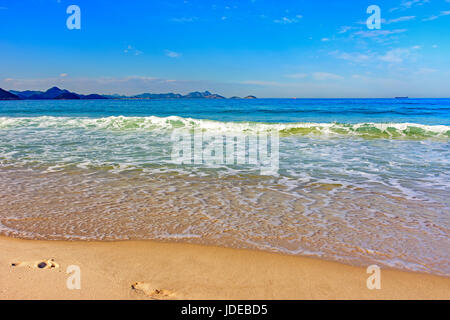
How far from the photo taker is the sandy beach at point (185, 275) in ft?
8.53

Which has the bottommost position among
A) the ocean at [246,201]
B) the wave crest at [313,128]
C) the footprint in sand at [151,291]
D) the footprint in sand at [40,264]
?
the footprint in sand at [151,291]

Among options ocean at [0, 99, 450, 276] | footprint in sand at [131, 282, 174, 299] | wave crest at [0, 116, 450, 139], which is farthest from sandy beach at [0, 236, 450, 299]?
wave crest at [0, 116, 450, 139]

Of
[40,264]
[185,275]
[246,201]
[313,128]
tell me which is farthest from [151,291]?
[313,128]

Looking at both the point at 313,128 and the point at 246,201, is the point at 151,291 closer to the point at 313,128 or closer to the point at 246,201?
the point at 246,201

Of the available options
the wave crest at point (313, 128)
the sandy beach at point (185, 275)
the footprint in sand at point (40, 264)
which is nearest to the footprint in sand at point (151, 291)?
the sandy beach at point (185, 275)

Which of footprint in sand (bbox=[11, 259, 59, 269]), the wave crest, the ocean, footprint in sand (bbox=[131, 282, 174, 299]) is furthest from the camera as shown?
the wave crest

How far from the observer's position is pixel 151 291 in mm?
2615

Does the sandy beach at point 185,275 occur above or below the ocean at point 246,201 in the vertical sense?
below

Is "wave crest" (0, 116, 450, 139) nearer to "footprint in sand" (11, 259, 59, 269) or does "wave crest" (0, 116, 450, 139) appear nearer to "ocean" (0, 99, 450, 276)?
"ocean" (0, 99, 450, 276)

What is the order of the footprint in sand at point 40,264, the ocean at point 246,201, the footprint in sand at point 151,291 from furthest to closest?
the ocean at point 246,201 < the footprint in sand at point 40,264 < the footprint in sand at point 151,291

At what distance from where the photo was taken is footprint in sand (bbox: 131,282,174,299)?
8.35 ft

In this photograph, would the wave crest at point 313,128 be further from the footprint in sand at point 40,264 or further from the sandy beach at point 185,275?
the footprint in sand at point 40,264

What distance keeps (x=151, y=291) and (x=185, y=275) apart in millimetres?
376
